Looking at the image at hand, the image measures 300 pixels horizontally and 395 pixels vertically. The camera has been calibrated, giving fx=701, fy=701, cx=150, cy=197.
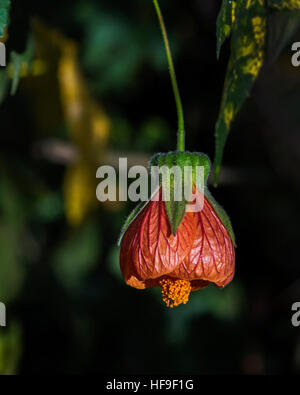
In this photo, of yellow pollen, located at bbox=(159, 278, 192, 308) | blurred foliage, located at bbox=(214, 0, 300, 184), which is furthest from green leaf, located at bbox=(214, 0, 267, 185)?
yellow pollen, located at bbox=(159, 278, 192, 308)

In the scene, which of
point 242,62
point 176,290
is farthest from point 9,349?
point 242,62

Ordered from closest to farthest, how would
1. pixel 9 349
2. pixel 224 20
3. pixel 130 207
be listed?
1. pixel 224 20
2. pixel 9 349
3. pixel 130 207

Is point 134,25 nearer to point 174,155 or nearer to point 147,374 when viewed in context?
point 147,374

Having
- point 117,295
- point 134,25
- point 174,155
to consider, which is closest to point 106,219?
point 117,295

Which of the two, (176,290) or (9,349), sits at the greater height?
(176,290)

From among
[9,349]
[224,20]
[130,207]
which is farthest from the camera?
[130,207]

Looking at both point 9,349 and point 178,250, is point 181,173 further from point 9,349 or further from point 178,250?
point 9,349
